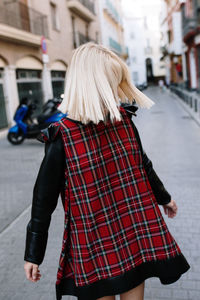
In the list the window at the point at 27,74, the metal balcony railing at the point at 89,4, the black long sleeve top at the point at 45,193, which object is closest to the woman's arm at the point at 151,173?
the black long sleeve top at the point at 45,193

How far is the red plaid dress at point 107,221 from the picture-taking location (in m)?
1.61

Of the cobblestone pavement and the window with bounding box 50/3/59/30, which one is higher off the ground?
the window with bounding box 50/3/59/30

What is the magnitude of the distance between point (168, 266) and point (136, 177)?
0.42 meters

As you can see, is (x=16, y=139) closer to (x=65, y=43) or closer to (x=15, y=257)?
(x=15, y=257)

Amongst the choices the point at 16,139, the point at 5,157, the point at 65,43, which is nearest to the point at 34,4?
the point at 65,43

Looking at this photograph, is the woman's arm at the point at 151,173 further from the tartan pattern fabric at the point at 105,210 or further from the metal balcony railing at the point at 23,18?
the metal balcony railing at the point at 23,18

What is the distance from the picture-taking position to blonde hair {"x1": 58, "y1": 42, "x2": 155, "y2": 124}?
5.14 feet

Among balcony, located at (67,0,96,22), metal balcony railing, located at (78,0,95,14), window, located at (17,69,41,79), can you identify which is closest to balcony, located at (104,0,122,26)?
metal balcony railing, located at (78,0,95,14)

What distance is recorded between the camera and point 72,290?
170 centimetres

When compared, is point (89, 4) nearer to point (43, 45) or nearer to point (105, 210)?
point (43, 45)

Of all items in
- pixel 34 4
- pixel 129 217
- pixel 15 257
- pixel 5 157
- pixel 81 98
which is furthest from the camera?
pixel 34 4

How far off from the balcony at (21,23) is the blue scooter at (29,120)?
4.50m

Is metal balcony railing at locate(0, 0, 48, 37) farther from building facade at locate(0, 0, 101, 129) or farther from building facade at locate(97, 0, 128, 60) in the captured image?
building facade at locate(97, 0, 128, 60)

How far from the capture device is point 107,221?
5.37 feet
